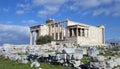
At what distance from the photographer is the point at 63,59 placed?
17969 millimetres

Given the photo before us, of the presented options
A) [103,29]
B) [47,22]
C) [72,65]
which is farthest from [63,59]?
[103,29]

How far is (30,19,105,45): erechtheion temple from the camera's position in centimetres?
7238

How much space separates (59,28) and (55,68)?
61.2m

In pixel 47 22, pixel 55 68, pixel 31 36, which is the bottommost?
pixel 55 68

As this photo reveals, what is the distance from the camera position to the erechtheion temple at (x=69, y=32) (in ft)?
237

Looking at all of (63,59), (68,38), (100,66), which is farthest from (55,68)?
(68,38)

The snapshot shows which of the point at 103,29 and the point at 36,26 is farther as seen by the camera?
the point at 103,29

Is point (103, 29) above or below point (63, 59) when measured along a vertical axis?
above

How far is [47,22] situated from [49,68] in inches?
2689

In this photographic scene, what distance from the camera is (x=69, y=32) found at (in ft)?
250

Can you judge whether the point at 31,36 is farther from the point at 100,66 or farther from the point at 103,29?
the point at 100,66

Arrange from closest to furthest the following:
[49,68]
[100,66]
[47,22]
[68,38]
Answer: [100,66]
[49,68]
[68,38]
[47,22]

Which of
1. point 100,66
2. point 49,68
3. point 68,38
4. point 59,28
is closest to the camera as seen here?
point 100,66

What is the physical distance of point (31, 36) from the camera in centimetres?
8462
